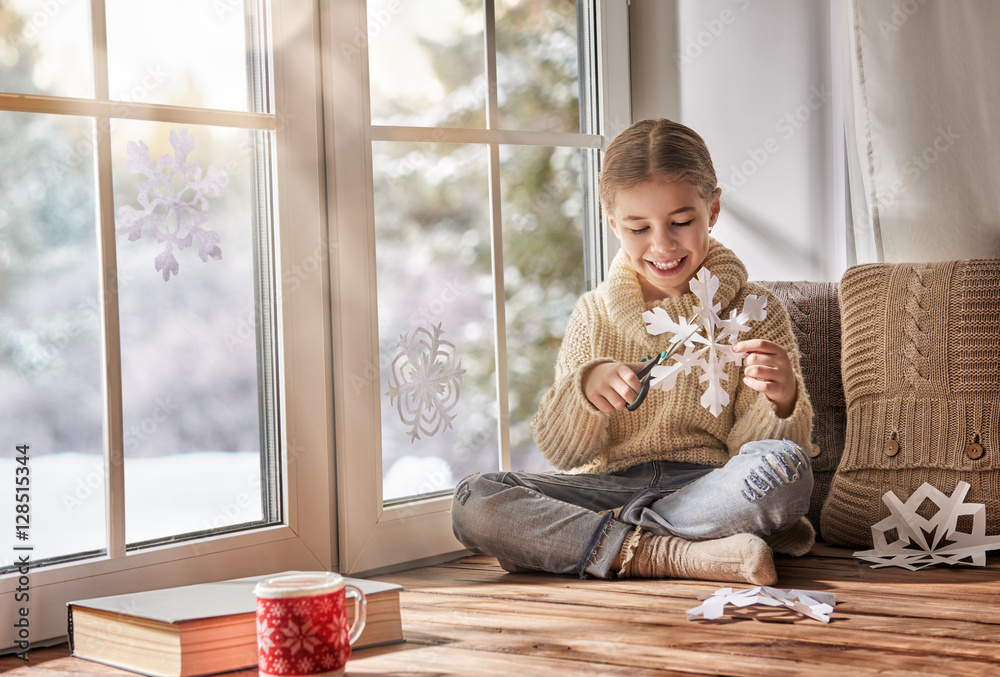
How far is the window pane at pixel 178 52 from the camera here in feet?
4.26

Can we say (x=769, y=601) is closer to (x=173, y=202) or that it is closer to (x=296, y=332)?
(x=296, y=332)

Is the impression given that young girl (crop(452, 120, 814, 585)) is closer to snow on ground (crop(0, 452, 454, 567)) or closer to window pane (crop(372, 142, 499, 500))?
window pane (crop(372, 142, 499, 500))

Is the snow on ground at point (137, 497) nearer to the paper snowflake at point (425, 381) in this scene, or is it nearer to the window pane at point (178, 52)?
the paper snowflake at point (425, 381)

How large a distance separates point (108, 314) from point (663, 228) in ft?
2.67

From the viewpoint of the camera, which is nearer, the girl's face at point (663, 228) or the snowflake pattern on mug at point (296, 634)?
the snowflake pattern on mug at point (296, 634)

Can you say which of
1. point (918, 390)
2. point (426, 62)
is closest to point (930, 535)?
point (918, 390)

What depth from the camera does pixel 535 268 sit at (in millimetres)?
1781

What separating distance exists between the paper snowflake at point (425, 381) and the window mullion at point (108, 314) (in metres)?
0.44

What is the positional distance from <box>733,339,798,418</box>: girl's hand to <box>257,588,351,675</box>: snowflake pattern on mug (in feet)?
2.40

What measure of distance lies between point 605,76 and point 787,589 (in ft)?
3.54

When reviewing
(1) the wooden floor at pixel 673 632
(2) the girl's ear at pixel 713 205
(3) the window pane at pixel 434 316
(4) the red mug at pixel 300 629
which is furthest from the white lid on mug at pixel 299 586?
(2) the girl's ear at pixel 713 205

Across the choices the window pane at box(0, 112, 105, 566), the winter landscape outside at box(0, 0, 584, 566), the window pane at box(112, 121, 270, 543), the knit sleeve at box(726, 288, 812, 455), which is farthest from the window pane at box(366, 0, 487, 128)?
the knit sleeve at box(726, 288, 812, 455)

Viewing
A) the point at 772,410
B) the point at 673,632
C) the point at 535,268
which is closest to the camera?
the point at 673,632

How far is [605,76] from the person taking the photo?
1917 millimetres
